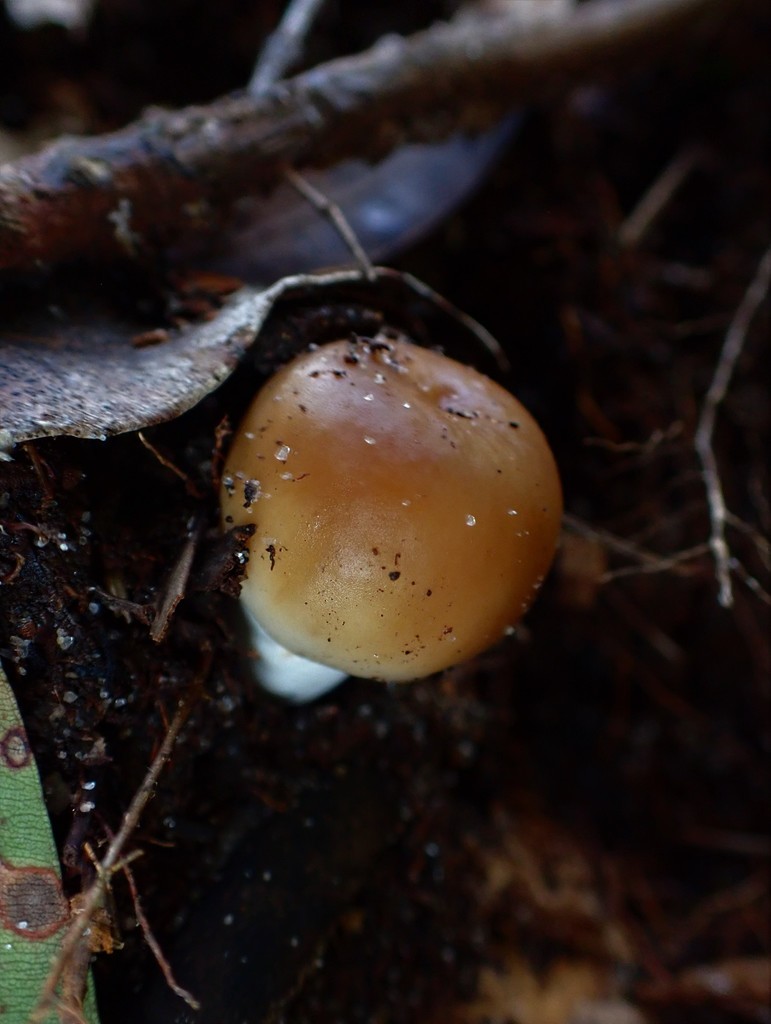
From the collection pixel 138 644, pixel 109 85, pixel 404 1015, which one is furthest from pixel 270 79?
pixel 404 1015

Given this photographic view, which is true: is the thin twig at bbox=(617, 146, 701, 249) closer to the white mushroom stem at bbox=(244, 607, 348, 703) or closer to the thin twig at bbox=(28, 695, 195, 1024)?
the white mushroom stem at bbox=(244, 607, 348, 703)

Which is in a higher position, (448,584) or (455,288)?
(448,584)

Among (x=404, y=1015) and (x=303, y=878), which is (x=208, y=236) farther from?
(x=404, y=1015)

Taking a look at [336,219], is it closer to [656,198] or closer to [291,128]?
[291,128]

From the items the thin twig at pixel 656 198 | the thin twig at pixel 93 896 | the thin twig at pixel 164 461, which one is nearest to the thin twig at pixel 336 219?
the thin twig at pixel 164 461

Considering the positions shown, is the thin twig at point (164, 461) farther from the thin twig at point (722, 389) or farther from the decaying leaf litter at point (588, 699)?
the thin twig at point (722, 389)
